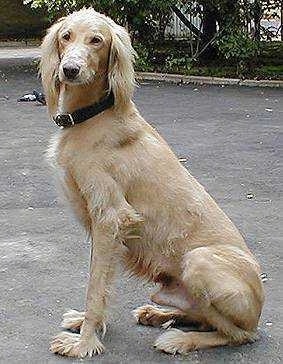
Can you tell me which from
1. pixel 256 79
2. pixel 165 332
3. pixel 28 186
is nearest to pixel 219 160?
pixel 28 186

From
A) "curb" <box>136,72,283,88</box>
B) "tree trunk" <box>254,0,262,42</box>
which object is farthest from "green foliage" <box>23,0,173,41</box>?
"tree trunk" <box>254,0,262,42</box>

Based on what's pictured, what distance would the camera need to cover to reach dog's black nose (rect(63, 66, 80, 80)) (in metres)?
4.13

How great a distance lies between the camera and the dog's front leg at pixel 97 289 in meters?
4.30

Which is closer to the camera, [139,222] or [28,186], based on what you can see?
[139,222]

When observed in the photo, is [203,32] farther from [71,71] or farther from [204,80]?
[71,71]

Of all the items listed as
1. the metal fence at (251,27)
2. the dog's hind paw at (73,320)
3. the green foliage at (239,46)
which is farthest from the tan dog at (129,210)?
the metal fence at (251,27)

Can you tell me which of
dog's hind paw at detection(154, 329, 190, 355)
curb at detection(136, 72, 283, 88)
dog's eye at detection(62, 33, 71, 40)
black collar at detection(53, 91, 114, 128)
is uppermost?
dog's eye at detection(62, 33, 71, 40)

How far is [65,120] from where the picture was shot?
443 cm

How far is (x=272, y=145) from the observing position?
10.0 metres

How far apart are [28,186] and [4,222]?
4.03 ft

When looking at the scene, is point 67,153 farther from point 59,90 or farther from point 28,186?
point 28,186

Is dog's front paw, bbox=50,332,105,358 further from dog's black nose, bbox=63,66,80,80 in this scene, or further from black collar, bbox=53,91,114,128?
dog's black nose, bbox=63,66,80,80

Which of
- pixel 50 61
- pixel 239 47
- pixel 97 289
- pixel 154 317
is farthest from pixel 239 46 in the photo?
pixel 97 289

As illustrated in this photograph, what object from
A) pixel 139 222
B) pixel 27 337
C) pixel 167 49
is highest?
pixel 139 222
